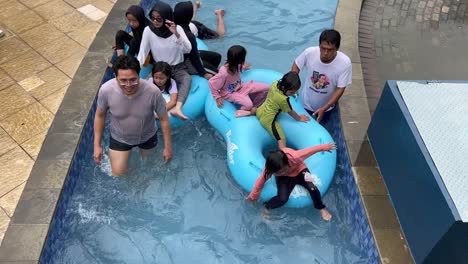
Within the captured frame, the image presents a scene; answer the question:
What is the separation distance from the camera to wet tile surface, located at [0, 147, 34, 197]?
4379 millimetres

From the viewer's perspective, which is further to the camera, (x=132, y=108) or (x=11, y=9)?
(x=11, y=9)

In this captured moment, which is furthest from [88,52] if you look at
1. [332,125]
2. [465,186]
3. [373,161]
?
[465,186]

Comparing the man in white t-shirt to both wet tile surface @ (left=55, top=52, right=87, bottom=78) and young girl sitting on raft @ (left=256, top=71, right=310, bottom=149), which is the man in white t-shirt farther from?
wet tile surface @ (left=55, top=52, right=87, bottom=78)

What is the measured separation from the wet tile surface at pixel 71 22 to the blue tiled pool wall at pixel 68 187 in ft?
4.50

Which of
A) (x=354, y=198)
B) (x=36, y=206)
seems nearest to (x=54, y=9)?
(x=36, y=206)

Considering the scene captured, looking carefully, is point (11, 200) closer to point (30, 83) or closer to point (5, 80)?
point (30, 83)

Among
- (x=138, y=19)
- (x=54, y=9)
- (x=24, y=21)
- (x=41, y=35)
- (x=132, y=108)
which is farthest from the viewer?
(x=54, y=9)

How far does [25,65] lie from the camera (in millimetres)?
5762

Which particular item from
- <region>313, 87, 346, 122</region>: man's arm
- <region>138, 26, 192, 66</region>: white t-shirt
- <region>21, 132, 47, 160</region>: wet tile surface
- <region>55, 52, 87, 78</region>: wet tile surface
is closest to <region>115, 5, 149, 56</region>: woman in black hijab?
<region>138, 26, 192, 66</region>: white t-shirt

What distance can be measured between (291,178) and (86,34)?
13.1ft

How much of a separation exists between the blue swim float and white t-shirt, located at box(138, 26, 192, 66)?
2.29 ft

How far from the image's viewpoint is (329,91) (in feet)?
15.9

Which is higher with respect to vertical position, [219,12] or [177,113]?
[219,12]

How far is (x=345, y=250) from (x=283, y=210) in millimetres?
756
